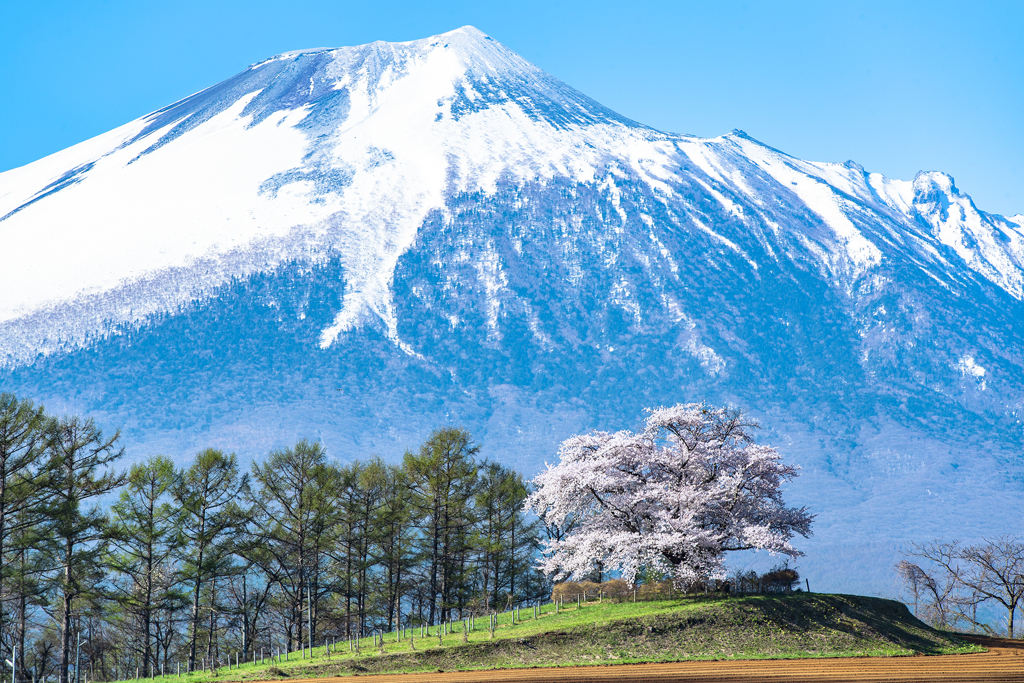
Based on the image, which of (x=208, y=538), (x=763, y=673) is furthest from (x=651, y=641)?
(x=208, y=538)

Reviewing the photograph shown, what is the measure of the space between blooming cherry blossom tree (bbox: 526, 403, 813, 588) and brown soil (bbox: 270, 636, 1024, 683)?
714cm

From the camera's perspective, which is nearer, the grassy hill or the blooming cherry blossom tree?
the grassy hill

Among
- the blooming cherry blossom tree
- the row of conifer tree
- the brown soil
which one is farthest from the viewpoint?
the blooming cherry blossom tree

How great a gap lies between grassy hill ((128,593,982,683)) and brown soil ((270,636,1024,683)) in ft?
3.15

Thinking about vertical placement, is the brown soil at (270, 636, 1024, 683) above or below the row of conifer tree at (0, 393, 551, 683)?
below

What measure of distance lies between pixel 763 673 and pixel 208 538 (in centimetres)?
3455

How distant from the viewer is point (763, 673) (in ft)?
123

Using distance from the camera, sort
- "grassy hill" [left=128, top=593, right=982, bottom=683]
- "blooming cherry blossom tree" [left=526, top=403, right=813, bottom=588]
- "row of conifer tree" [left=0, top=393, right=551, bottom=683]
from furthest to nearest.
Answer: "blooming cherry blossom tree" [left=526, top=403, right=813, bottom=588]
"row of conifer tree" [left=0, top=393, right=551, bottom=683]
"grassy hill" [left=128, top=593, right=982, bottom=683]

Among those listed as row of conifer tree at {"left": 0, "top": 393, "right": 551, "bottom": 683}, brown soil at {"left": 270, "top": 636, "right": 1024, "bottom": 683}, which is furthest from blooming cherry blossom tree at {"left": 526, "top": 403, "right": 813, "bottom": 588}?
row of conifer tree at {"left": 0, "top": 393, "right": 551, "bottom": 683}

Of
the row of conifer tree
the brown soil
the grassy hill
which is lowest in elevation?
the brown soil

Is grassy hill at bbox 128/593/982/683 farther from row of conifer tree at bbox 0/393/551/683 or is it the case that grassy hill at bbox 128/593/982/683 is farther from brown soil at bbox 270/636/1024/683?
row of conifer tree at bbox 0/393/551/683

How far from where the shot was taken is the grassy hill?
4062cm

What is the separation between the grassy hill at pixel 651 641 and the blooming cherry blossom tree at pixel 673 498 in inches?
119

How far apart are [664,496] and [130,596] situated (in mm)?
32191
